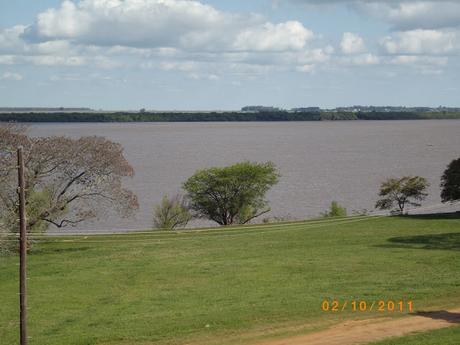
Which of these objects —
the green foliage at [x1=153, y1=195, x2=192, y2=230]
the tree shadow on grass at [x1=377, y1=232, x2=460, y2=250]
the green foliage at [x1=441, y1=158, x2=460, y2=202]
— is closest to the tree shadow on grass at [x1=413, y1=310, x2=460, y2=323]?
the tree shadow on grass at [x1=377, y1=232, x2=460, y2=250]

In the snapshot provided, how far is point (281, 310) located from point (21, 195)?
327 inches

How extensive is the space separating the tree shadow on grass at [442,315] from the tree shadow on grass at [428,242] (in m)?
12.1

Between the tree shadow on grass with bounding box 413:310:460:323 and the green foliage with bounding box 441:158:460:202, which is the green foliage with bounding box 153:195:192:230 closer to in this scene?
the green foliage with bounding box 441:158:460:202

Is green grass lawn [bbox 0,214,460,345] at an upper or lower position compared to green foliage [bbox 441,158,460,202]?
lower

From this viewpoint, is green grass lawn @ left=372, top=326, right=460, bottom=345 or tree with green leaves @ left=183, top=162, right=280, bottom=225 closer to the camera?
green grass lawn @ left=372, top=326, right=460, bottom=345

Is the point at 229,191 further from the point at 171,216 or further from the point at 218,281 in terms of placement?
the point at 218,281

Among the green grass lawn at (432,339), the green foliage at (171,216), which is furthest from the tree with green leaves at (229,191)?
the green grass lawn at (432,339)

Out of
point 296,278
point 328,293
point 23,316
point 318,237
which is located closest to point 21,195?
point 23,316

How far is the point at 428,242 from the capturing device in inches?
1313

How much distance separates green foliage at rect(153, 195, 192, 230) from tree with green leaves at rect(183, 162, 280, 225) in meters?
0.91

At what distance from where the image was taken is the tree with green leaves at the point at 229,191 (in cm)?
5428

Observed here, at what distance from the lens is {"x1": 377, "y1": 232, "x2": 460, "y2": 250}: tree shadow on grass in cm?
3206

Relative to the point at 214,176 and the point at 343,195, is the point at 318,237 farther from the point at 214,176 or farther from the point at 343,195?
the point at 343,195
